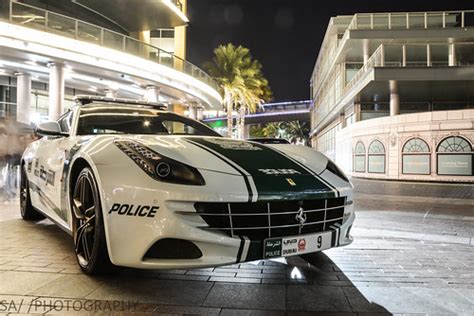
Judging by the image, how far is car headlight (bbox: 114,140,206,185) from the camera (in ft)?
9.80

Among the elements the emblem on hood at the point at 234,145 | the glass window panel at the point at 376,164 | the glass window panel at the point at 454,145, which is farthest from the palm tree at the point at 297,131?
the emblem on hood at the point at 234,145

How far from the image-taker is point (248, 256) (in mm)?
2961

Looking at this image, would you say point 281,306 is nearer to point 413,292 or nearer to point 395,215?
point 413,292

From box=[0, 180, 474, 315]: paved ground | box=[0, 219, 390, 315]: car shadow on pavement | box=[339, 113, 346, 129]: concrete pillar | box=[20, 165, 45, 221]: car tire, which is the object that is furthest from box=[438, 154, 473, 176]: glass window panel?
box=[339, 113, 346, 129]: concrete pillar

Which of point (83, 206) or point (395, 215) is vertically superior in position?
point (83, 206)

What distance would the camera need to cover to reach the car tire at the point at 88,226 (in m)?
3.28

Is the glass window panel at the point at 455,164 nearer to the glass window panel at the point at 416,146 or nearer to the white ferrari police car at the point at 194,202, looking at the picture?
the glass window panel at the point at 416,146

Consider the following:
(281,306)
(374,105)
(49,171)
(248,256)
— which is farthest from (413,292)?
(374,105)

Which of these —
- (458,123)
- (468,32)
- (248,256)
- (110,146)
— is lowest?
(248,256)

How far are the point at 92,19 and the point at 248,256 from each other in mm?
27622

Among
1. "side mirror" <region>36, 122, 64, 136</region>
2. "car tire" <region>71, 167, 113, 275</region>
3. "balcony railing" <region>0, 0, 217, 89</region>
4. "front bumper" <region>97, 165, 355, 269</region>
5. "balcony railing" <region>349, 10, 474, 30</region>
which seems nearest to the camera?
"front bumper" <region>97, 165, 355, 269</region>

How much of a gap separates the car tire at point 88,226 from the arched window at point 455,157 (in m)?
16.3

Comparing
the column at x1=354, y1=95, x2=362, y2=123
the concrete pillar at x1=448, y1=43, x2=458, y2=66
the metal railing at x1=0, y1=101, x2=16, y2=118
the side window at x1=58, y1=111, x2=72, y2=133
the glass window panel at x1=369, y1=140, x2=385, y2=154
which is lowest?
the side window at x1=58, y1=111, x2=72, y2=133

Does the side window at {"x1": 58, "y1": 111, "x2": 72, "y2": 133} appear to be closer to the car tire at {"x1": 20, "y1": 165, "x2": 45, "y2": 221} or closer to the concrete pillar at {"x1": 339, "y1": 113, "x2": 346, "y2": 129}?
the car tire at {"x1": 20, "y1": 165, "x2": 45, "y2": 221}
